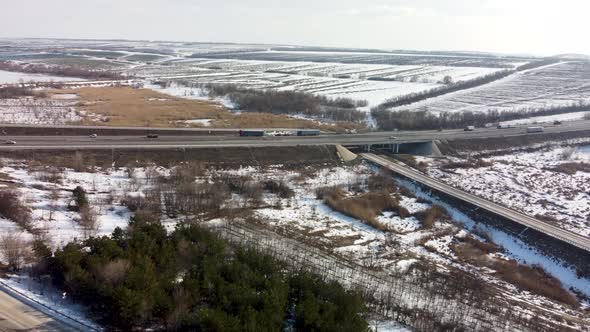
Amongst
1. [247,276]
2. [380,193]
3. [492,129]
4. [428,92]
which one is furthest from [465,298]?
[428,92]

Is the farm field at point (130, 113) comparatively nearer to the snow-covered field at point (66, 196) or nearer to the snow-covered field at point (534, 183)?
the snow-covered field at point (66, 196)

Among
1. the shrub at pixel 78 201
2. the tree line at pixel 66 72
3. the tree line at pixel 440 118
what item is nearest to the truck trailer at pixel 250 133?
the tree line at pixel 440 118

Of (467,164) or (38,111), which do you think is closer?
(467,164)

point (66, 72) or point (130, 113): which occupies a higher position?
point (66, 72)

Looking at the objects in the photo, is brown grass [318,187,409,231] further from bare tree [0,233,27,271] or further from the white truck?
the white truck

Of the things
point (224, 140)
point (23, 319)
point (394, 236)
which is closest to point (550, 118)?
point (394, 236)

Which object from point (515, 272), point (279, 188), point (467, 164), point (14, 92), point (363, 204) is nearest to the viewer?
point (515, 272)

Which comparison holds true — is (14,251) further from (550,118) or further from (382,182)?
(550,118)
